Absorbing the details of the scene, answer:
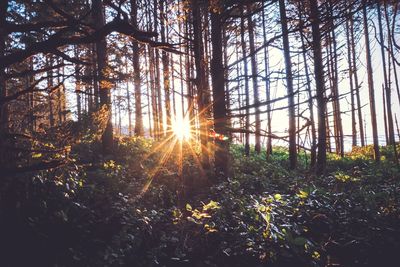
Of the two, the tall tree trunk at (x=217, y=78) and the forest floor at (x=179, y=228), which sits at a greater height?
the tall tree trunk at (x=217, y=78)

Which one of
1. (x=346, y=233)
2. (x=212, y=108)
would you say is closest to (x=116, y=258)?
(x=346, y=233)

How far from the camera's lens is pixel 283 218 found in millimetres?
5828

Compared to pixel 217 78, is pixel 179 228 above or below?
below

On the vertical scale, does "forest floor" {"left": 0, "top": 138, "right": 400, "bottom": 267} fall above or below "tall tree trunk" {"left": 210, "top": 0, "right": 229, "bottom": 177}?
below

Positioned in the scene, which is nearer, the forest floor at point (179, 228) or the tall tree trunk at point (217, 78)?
the forest floor at point (179, 228)

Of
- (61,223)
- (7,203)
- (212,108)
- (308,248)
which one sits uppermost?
(212,108)

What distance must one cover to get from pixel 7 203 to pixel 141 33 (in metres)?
3.75

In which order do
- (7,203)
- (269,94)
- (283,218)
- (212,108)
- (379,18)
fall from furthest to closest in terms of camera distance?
1. (269,94)
2. (379,18)
3. (212,108)
4. (283,218)
5. (7,203)

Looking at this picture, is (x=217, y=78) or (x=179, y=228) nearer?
(x=179, y=228)

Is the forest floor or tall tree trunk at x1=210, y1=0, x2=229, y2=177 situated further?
tall tree trunk at x1=210, y1=0, x2=229, y2=177

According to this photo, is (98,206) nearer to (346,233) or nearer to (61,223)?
(61,223)

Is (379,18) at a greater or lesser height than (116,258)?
greater

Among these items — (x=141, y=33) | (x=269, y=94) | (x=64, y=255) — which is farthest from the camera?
(x=269, y=94)

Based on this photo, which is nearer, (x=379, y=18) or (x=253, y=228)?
(x=253, y=228)
